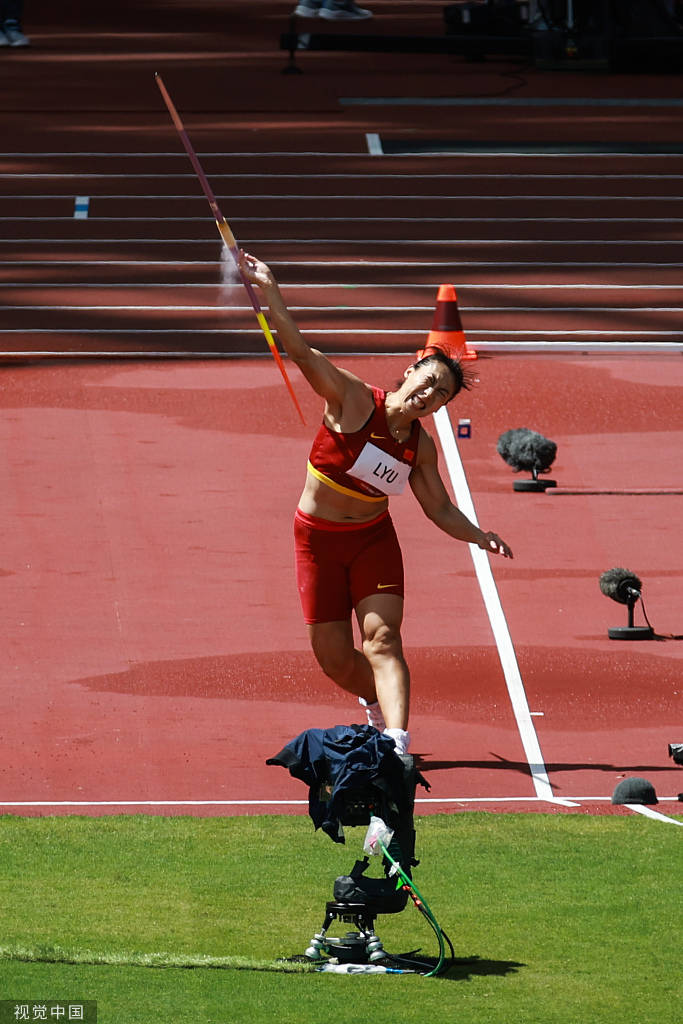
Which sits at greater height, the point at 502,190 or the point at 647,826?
the point at 502,190

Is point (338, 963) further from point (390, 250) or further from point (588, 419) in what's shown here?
point (390, 250)

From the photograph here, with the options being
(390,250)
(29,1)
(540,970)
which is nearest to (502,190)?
(390,250)

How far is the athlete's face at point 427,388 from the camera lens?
24.4 ft

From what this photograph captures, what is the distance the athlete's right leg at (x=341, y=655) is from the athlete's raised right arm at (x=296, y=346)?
94 cm

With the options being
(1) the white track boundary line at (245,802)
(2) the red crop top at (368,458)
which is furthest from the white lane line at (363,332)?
(2) the red crop top at (368,458)

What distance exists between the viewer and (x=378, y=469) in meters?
7.61

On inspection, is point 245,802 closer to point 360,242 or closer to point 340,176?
point 360,242

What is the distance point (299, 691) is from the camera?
35.8 ft

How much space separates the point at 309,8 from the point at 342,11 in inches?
42.0

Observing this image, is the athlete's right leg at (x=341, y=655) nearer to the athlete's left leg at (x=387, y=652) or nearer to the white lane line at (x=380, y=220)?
the athlete's left leg at (x=387, y=652)

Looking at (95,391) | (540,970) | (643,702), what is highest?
(95,391)

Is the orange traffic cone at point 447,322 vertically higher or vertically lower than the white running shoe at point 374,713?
higher

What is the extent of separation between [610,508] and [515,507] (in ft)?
2.25

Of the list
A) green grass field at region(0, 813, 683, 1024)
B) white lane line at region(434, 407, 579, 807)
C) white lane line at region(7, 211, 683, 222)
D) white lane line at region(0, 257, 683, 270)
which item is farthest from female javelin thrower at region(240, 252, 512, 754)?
white lane line at region(7, 211, 683, 222)
